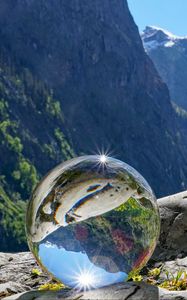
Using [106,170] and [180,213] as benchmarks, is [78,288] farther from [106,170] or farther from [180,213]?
[180,213]

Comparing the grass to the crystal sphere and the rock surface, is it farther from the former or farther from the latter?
the crystal sphere

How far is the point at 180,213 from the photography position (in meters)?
9.62

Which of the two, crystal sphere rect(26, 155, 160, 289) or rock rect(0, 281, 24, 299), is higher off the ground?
crystal sphere rect(26, 155, 160, 289)

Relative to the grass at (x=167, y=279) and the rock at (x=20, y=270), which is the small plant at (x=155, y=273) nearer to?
the grass at (x=167, y=279)

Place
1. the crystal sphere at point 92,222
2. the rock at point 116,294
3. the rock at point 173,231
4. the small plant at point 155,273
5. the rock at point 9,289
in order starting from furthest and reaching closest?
1. the rock at point 173,231
2. the small plant at point 155,273
3. the rock at point 9,289
4. the crystal sphere at point 92,222
5. the rock at point 116,294

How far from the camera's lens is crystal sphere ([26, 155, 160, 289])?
19.6 feet

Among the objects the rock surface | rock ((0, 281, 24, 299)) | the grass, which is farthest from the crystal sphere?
the rock surface

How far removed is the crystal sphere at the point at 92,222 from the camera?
598 centimetres

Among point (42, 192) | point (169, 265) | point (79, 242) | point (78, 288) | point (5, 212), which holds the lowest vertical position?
point (5, 212)

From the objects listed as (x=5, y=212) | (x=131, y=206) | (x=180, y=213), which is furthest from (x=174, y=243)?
(x=5, y=212)

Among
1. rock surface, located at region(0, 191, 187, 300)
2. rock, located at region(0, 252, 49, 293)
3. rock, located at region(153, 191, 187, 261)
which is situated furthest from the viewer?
rock, located at region(153, 191, 187, 261)

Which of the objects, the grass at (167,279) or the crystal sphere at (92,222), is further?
the grass at (167,279)

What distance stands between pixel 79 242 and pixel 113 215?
47 cm

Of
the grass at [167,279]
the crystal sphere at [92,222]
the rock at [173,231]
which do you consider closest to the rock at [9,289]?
the crystal sphere at [92,222]
